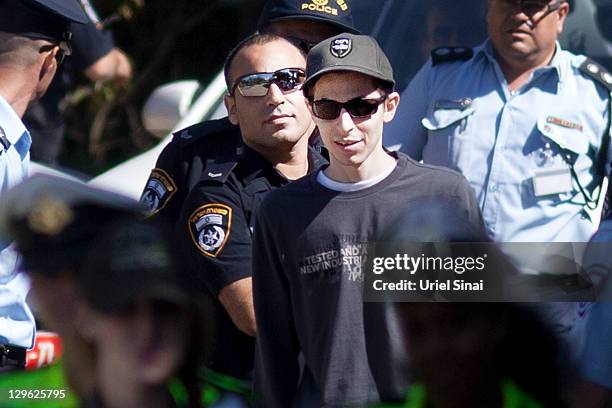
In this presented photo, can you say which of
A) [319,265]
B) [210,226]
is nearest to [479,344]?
[319,265]

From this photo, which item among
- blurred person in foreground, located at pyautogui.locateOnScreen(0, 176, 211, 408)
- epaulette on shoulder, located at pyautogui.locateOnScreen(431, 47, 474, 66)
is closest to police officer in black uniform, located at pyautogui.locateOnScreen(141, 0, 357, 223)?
epaulette on shoulder, located at pyautogui.locateOnScreen(431, 47, 474, 66)

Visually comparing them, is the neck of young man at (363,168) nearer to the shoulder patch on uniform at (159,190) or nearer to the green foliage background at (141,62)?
the shoulder patch on uniform at (159,190)

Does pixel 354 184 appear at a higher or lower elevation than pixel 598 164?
lower

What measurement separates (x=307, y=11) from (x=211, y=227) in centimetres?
72

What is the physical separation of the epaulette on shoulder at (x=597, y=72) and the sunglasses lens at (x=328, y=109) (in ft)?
1.74

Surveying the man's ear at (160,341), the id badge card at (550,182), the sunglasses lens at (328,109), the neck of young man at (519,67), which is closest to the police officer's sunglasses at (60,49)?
the sunglasses lens at (328,109)

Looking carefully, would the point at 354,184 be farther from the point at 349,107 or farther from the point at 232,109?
the point at 232,109

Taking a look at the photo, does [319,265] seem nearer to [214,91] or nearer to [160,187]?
[160,187]

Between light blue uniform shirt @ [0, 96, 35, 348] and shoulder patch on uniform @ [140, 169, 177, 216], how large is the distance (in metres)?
0.31

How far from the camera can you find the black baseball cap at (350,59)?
9.91 ft

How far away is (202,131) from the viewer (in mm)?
3633

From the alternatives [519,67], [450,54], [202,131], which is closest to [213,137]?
[202,131]

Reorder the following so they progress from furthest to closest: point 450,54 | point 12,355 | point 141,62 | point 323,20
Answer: point 141,62 < point 323,20 < point 12,355 < point 450,54

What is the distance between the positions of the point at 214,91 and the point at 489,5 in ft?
4.85
